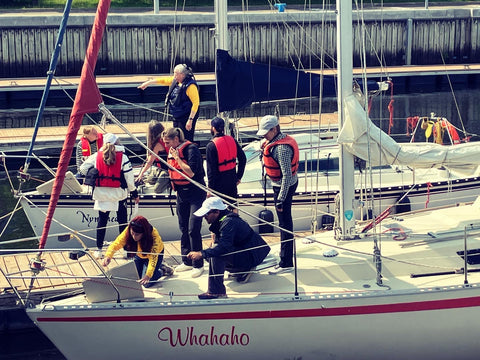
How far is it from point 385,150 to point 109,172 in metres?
3.50

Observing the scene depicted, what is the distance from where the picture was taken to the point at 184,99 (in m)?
14.1

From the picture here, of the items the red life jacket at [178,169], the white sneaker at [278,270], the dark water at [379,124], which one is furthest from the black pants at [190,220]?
the dark water at [379,124]

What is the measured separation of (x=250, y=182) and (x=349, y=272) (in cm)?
Answer: 450

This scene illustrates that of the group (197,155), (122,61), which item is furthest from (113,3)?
(197,155)

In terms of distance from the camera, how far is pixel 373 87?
46.1 ft

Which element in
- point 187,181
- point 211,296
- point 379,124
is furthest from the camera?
point 379,124

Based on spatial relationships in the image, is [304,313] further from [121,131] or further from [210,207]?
[121,131]

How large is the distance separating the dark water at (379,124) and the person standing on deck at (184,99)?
9.19ft

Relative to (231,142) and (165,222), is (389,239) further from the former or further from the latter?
(165,222)

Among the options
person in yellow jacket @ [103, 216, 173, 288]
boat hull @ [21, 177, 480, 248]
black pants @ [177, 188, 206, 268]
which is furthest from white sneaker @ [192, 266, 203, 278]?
boat hull @ [21, 177, 480, 248]

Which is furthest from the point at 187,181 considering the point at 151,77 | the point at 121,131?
the point at 151,77

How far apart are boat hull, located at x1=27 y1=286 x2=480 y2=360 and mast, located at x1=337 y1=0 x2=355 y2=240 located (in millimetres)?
1244

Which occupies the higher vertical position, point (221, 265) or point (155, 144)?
point (155, 144)

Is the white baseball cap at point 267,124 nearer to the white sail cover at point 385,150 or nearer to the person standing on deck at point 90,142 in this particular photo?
the white sail cover at point 385,150
